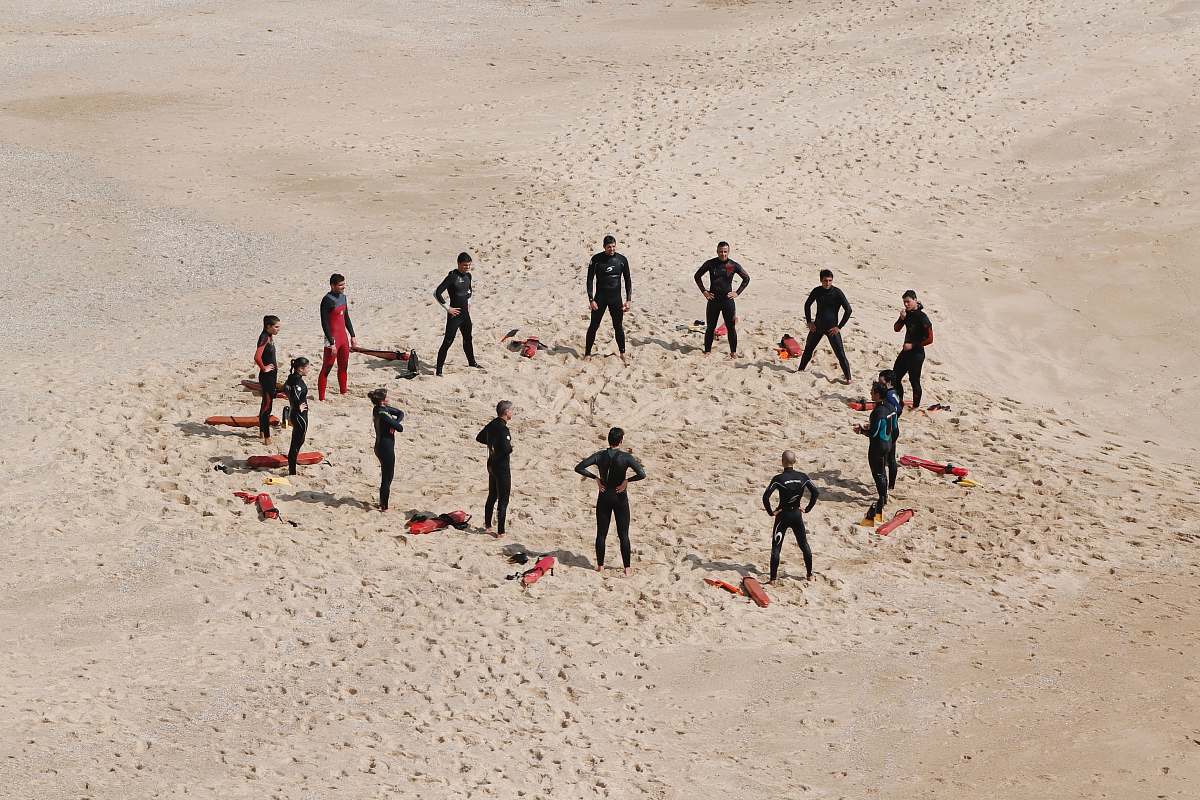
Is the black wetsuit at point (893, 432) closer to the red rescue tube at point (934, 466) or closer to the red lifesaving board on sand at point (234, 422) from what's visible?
the red rescue tube at point (934, 466)

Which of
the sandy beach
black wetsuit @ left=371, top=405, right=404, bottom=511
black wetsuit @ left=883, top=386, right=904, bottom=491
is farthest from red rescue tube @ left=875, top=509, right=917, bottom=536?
black wetsuit @ left=371, top=405, right=404, bottom=511

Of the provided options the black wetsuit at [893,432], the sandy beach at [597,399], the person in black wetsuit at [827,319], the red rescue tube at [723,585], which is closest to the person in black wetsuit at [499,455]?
the sandy beach at [597,399]

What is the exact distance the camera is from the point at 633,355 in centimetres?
2145

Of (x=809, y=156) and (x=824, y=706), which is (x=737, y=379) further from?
(x=809, y=156)

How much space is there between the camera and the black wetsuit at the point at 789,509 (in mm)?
14766

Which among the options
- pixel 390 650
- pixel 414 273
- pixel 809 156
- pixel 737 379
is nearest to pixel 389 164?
pixel 414 273

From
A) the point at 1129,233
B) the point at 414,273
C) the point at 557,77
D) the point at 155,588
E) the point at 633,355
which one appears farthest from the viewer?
the point at 557,77

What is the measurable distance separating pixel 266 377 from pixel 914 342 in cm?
940

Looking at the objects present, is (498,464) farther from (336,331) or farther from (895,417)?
(895,417)

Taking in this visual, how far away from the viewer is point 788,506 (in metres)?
14.9

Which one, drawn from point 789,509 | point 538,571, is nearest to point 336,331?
point 538,571

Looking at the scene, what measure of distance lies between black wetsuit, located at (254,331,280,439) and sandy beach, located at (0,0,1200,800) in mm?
466

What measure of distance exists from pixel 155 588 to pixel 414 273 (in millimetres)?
11264

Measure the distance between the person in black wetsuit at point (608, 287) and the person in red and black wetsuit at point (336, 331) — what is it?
3.76m
